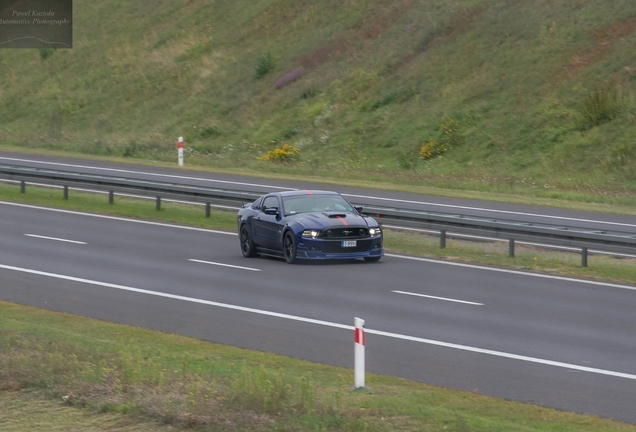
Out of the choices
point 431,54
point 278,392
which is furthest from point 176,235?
point 431,54

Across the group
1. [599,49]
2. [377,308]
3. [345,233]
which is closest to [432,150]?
[599,49]

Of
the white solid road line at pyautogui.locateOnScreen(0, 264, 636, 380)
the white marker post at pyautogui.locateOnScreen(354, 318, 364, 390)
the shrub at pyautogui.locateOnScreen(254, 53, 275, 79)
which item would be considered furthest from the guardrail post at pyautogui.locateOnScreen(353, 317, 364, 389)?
the shrub at pyautogui.locateOnScreen(254, 53, 275, 79)

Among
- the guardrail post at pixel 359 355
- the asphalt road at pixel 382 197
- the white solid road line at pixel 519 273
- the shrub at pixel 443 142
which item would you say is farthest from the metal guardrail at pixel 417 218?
the shrub at pixel 443 142

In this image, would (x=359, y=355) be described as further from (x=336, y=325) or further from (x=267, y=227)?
(x=267, y=227)

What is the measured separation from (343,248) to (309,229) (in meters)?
0.77

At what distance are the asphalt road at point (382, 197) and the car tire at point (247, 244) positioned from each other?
24.7ft

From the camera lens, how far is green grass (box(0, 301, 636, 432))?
25.9 feet

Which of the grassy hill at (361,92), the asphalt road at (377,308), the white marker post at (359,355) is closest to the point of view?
the white marker post at (359,355)

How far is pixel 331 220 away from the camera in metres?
19.0

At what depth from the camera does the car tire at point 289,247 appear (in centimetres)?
1894

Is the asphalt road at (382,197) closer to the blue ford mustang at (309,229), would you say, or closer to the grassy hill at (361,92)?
the grassy hill at (361,92)

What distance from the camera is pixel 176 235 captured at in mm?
23031

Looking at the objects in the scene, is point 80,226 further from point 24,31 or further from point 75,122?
point 24,31

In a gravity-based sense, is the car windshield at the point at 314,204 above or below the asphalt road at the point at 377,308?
above
